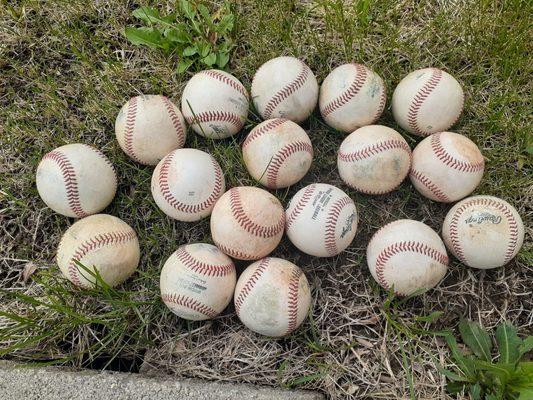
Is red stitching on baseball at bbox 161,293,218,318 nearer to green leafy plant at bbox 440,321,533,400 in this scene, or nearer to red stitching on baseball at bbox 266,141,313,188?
red stitching on baseball at bbox 266,141,313,188

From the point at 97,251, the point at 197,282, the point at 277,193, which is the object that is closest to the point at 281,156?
the point at 277,193

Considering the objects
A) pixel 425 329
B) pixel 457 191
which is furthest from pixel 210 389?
pixel 457 191

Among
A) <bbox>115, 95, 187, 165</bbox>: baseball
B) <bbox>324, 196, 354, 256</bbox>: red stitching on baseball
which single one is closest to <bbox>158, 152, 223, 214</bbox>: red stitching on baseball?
<bbox>115, 95, 187, 165</bbox>: baseball

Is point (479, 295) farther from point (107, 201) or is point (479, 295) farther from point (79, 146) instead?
point (79, 146)

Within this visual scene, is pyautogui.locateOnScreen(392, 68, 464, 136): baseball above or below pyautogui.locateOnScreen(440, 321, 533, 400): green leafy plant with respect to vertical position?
above

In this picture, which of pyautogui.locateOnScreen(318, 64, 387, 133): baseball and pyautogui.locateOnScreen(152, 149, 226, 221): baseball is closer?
pyautogui.locateOnScreen(152, 149, 226, 221): baseball

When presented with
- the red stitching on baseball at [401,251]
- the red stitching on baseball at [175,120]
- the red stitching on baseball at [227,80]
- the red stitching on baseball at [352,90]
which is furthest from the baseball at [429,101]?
the red stitching on baseball at [175,120]

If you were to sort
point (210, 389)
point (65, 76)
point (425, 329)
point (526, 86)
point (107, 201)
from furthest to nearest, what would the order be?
point (65, 76)
point (526, 86)
point (107, 201)
point (425, 329)
point (210, 389)
